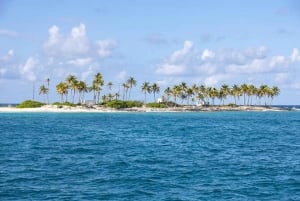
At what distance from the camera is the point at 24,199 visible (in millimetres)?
26531

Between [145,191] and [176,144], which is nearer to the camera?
[145,191]

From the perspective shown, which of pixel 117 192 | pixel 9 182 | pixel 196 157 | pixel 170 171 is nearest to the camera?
pixel 117 192

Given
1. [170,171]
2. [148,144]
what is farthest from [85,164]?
[148,144]

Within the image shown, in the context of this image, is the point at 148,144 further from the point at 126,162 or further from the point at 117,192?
the point at 117,192

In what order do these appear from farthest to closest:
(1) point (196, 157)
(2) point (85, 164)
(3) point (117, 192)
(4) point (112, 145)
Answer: (4) point (112, 145)
(1) point (196, 157)
(2) point (85, 164)
(3) point (117, 192)

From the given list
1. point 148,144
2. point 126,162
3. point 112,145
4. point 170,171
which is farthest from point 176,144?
point 170,171

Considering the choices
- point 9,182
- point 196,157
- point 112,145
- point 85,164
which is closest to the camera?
point 9,182

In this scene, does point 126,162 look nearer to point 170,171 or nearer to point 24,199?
point 170,171

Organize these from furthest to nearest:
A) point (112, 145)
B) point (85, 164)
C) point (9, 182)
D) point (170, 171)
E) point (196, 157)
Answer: point (112, 145)
point (196, 157)
point (85, 164)
point (170, 171)
point (9, 182)

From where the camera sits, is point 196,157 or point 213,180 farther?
point 196,157

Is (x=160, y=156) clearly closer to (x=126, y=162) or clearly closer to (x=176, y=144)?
(x=126, y=162)

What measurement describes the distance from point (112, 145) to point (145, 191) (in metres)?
29.6

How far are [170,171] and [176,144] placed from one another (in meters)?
23.5

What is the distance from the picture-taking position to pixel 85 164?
131 ft
